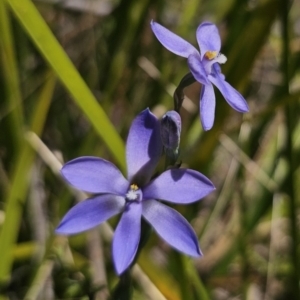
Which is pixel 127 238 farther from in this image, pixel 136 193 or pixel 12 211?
pixel 12 211

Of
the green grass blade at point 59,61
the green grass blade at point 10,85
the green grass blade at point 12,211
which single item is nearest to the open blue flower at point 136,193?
the green grass blade at point 59,61

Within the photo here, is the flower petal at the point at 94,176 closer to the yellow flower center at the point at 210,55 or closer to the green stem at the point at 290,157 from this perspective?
the yellow flower center at the point at 210,55

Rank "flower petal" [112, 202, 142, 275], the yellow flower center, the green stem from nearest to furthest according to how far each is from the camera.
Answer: "flower petal" [112, 202, 142, 275]
the yellow flower center
the green stem

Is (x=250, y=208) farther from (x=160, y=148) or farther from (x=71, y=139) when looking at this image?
(x=160, y=148)

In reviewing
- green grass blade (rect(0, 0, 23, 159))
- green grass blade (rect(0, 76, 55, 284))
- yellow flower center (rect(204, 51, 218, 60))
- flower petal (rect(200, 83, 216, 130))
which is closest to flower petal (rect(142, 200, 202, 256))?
flower petal (rect(200, 83, 216, 130))

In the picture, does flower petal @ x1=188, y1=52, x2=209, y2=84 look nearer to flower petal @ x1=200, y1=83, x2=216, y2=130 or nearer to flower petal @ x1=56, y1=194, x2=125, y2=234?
flower petal @ x1=200, y1=83, x2=216, y2=130

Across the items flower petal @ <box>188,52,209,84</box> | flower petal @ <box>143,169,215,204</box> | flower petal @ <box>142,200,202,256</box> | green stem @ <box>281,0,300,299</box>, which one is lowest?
green stem @ <box>281,0,300,299</box>
